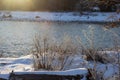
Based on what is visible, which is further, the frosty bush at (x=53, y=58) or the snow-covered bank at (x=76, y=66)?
the frosty bush at (x=53, y=58)

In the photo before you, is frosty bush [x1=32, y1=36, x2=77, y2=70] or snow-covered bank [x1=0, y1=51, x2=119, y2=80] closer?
snow-covered bank [x1=0, y1=51, x2=119, y2=80]

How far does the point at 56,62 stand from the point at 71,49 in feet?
3.48

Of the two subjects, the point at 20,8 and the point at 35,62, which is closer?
the point at 35,62

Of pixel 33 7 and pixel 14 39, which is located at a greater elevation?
pixel 14 39

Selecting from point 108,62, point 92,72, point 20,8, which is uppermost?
point 92,72

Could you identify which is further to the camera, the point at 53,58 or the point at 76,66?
the point at 76,66

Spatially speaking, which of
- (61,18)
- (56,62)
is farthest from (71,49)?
(61,18)

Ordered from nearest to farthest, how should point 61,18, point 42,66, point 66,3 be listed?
point 42,66 < point 61,18 < point 66,3

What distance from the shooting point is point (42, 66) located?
776cm

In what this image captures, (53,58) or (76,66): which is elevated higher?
(53,58)

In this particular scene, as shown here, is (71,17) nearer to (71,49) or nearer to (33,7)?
(33,7)

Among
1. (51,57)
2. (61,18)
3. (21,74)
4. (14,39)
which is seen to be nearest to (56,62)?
(51,57)

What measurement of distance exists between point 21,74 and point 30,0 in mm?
47536

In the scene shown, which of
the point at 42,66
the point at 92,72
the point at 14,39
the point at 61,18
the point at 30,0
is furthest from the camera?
the point at 30,0
